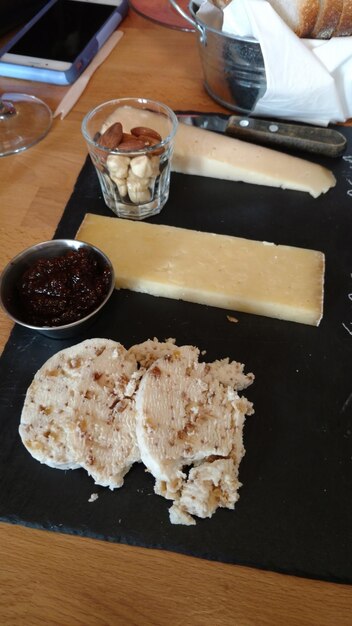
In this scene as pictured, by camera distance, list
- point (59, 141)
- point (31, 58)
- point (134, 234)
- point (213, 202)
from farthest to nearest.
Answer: point (31, 58) < point (59, 141) < point (213, 202) < point (134, 234)

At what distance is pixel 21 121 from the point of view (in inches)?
68.5

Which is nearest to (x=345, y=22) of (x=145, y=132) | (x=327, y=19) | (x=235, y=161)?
(x=327, y=19)

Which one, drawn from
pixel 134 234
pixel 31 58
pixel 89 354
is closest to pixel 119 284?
pixel 134 234

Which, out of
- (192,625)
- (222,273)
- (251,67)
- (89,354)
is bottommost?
(192,625)

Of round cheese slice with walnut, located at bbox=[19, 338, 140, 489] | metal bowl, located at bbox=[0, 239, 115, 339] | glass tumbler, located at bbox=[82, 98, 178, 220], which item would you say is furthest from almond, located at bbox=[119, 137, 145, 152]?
round cheese slice with walnut, located at bbox=[19, 338, 140, 489]

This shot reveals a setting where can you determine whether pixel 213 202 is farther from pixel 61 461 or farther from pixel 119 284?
pixel 61 461

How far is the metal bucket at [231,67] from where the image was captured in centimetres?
149

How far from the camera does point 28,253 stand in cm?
121

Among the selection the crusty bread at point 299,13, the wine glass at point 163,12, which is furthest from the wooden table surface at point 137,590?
the wine glass at point 163,12

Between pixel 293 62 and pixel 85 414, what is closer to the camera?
pixel 85 414

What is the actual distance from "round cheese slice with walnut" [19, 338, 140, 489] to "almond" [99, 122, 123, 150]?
581mm

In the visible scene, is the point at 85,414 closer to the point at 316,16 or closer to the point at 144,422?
the point at 144,422

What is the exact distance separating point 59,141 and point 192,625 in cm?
147

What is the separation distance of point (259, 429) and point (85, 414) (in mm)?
378
